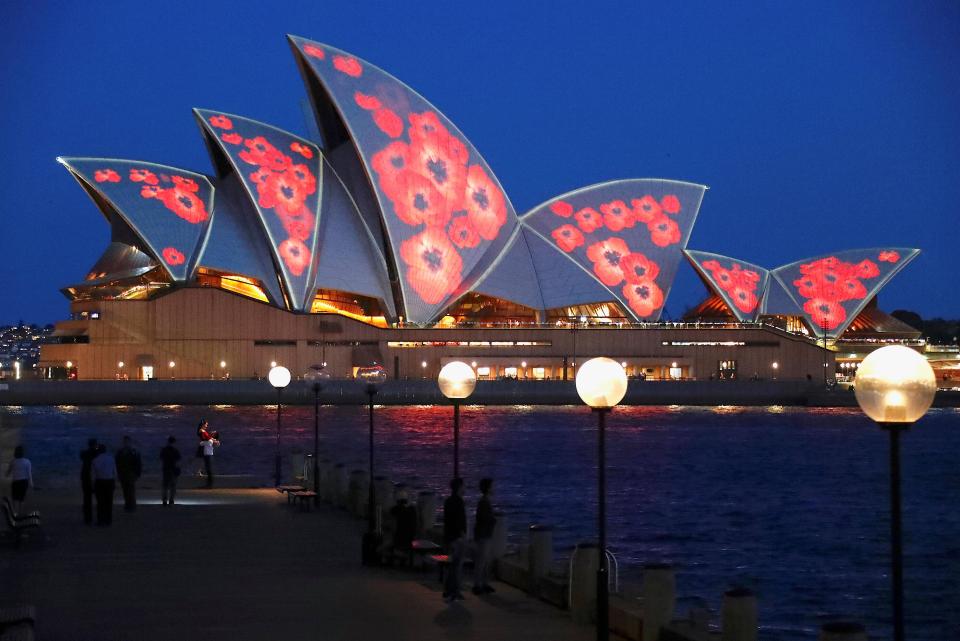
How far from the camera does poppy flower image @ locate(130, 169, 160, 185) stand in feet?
215

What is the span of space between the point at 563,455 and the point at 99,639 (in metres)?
31.7

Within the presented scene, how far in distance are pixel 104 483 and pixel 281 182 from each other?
1942 inches

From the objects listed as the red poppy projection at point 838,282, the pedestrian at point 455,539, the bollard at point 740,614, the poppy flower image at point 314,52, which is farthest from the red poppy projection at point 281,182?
the bollard at point 740,614

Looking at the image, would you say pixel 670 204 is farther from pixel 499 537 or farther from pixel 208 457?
pixel 499 537

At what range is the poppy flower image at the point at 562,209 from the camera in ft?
243

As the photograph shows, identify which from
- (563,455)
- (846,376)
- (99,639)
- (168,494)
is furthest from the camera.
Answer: (846,376)

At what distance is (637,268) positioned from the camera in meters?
74.4

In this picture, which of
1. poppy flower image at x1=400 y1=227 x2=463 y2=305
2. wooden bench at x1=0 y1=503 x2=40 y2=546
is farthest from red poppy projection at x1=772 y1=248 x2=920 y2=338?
wooden bench at x1=0 y1=503 x2=40 y2=546

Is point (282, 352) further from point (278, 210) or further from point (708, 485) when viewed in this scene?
point (708, 485)

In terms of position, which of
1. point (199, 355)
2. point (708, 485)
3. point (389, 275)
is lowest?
point (708, 485)

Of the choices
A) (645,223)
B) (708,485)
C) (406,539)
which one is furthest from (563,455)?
(645,223)

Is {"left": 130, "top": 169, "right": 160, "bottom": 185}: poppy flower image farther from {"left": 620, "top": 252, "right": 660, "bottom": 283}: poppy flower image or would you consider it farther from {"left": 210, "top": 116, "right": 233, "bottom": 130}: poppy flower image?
{"left": 620, "top": 252, "right": 660, "bottom": 283}: poppy flower image

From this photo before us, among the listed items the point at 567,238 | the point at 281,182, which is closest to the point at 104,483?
the point at 281,182

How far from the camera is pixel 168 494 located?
68.1 ft
